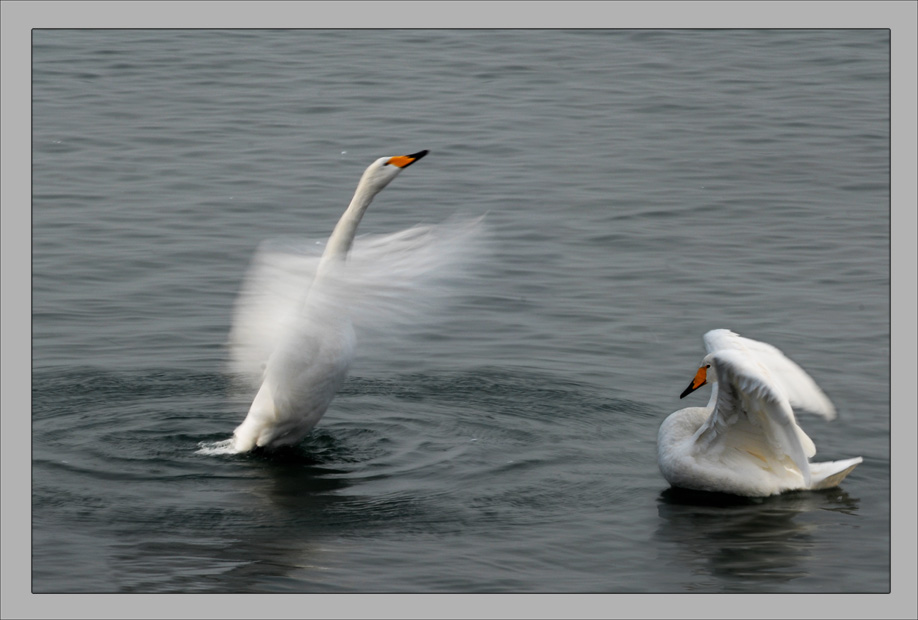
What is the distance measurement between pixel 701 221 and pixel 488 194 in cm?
251

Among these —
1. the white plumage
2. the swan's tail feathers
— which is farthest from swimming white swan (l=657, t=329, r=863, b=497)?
the white plumage

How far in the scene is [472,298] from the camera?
1342 cm

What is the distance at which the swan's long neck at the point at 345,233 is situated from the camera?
9383mm

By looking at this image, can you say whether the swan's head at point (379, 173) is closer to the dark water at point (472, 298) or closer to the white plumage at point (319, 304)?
the white plumage at point (319, 304)

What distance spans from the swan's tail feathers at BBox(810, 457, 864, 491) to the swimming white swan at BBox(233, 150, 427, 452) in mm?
3293

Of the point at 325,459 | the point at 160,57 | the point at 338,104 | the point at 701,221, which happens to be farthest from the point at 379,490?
the point at 160,57

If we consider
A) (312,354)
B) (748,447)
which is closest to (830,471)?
(748,447)

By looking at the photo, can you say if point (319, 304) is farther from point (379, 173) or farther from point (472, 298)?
point (472, 298)

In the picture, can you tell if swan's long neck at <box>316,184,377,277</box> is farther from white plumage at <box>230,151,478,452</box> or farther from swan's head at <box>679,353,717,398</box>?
swan's head at <box>679,353,717,398</box>

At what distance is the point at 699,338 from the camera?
12.2 meters

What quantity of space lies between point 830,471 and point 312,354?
3.63 m

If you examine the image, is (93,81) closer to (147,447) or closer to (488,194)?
(488,194)

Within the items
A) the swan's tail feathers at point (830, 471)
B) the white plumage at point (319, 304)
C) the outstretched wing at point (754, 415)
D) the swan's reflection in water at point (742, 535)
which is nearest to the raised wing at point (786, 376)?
the outstretched wing at point (754, 415)

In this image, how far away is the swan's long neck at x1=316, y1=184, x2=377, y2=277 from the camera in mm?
9383
